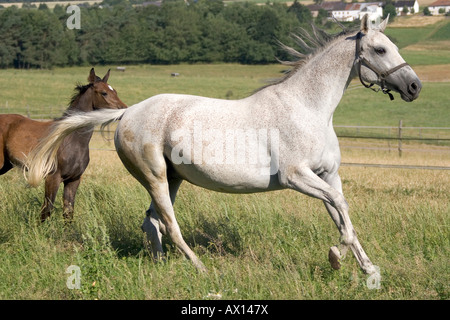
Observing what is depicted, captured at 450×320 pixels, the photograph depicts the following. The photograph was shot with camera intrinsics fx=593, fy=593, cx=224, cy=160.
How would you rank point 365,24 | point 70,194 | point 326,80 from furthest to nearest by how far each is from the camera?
point 70,194 → point 326,80 → point 365,24

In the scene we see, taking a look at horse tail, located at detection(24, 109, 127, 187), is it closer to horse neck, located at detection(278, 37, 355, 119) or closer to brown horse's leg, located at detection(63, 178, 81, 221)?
brown horse's leg, located at detection(63, 178, 81, 221)

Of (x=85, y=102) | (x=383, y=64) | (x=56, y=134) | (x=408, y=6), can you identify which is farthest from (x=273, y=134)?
(x=408, y=6)

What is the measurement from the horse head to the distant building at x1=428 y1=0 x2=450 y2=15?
120 m

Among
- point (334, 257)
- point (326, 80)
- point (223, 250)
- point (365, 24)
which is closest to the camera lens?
point (334, 257)

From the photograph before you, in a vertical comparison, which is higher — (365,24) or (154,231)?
(365,24)

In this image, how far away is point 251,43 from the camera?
8525 cm

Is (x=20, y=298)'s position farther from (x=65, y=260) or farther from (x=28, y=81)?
(x=28, y=81)

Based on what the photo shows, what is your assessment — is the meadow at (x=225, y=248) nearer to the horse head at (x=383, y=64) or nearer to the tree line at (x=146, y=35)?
the horse head at (x=383, y=64)

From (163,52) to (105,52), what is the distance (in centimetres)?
1185

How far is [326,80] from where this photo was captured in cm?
522

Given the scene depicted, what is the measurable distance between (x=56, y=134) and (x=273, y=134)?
2.44m

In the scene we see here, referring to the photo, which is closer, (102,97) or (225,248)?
(225,248)

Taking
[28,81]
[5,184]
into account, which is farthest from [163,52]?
[5,184]

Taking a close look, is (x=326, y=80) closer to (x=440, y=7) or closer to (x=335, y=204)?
(x=335, y=204)
